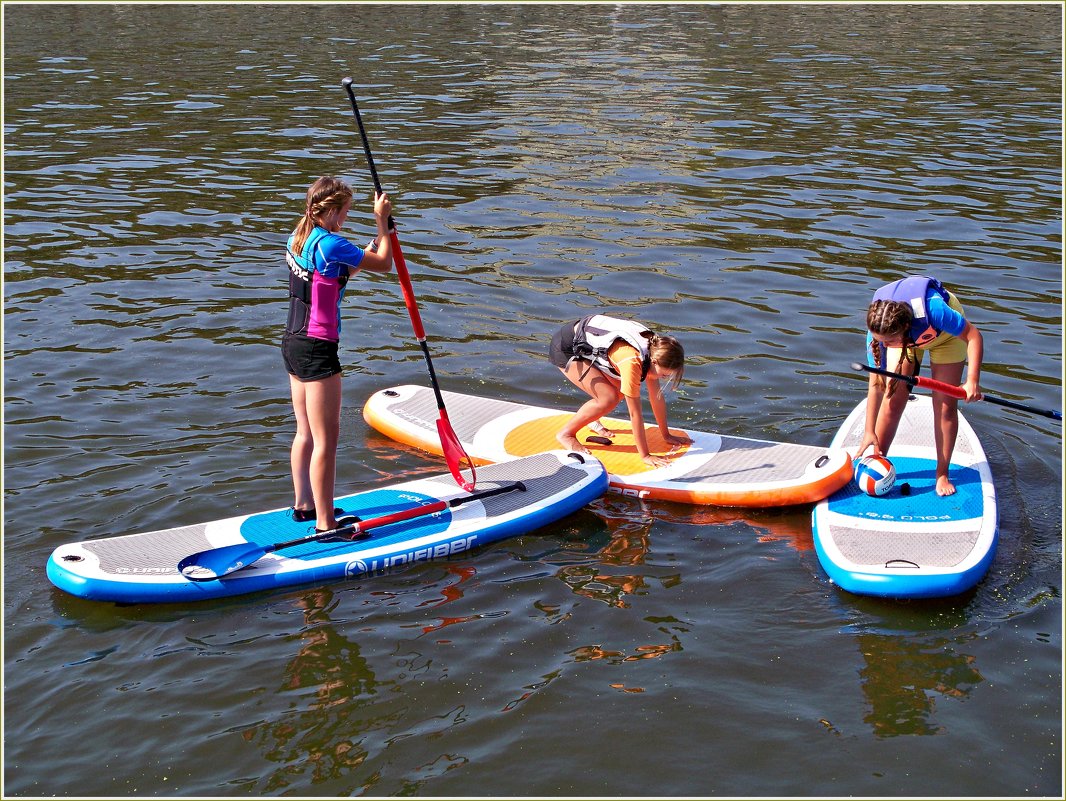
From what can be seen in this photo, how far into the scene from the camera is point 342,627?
6.20 metres

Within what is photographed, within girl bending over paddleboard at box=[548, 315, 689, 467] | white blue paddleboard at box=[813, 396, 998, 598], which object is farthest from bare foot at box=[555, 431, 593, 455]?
white blue paddleboard at box=[813, 396, 998, 598]

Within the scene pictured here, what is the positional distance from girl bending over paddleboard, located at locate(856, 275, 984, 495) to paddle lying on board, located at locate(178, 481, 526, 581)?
9.42 feet

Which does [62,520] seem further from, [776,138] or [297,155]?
[776,138]

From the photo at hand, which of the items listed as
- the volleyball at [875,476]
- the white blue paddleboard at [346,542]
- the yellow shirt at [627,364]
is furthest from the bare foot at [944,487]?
the white blue paddleboard at [346,542]

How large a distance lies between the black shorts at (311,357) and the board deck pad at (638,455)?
80.0 inches

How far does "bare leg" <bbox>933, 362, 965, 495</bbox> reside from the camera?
706 cm

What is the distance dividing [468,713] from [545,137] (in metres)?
13.5

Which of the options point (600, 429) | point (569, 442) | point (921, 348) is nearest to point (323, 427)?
point (569, 442)

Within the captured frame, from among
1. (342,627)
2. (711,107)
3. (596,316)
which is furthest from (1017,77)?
(342,627)

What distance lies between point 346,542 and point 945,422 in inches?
151

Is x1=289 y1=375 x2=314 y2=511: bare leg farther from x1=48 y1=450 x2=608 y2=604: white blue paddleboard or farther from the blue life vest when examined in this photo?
the blue life vest

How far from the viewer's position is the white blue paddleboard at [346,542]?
630 cm

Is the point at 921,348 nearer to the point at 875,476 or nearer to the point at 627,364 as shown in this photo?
the point at 875,476

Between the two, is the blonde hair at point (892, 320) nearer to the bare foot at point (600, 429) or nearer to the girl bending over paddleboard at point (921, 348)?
the girl bending over paddleboard at point (921, 348)
